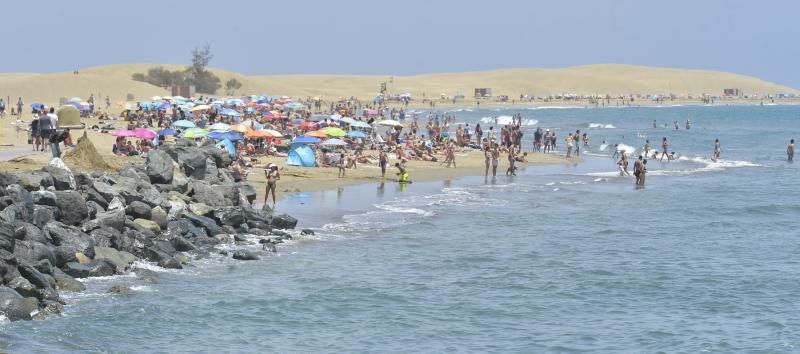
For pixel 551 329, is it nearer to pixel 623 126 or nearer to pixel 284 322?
pixel 284 322

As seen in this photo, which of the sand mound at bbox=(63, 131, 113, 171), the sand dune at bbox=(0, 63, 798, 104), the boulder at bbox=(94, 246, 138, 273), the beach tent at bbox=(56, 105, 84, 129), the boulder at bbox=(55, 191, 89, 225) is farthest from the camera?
the sand dune at bbox=(0, 63, 798, 104)

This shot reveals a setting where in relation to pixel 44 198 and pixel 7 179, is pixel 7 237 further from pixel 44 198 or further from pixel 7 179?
pixel 7 179

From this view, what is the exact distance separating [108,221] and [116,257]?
4.44ft

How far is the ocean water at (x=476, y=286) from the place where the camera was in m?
14.4

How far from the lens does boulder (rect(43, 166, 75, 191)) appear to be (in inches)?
805

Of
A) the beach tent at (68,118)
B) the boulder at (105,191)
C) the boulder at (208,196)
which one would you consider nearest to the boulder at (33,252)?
the boulder at (105,191)

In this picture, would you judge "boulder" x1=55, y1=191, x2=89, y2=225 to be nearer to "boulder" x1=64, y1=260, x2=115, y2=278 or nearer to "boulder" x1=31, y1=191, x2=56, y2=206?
"boulder" x1=31, y1=191, x2=56, y2=206

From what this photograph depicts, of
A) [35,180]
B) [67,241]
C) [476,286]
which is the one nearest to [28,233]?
[67,241]

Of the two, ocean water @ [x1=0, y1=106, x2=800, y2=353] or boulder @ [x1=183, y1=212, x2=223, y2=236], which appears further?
boulder @ [x1=183, y1=212, x2=223, y2=236]

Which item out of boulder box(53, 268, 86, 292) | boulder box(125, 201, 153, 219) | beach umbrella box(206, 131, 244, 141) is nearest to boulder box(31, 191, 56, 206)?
boulder box(125, 201, 153, 219)

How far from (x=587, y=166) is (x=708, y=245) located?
67.3 feet

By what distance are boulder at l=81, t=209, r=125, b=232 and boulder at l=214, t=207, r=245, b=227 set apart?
3176mm

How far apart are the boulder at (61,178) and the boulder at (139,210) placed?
3.79 feet

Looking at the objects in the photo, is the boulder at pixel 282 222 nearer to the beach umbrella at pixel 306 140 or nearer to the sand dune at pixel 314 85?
the beach umbrella at pixel 306 140
